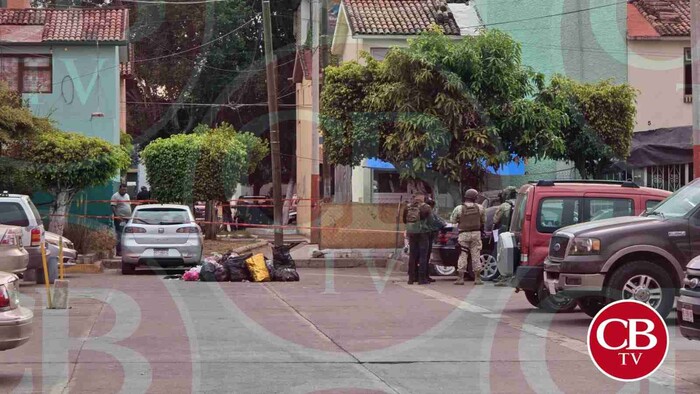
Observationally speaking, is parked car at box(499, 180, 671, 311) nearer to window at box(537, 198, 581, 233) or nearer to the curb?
window at box(537, 198, 581, 233)

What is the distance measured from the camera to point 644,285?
14.5 m

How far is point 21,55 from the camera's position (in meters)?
35.6

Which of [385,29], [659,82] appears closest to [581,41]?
[659,82]

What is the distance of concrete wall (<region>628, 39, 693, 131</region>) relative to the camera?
3262cm

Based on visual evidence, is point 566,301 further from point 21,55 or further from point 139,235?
point 21,55

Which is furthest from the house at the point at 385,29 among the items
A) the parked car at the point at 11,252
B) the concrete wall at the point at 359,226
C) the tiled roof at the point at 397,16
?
the parked car at the point at 11,252

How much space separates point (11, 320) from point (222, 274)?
13.4 m

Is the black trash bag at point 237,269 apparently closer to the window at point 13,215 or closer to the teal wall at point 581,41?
the window at point 13,215

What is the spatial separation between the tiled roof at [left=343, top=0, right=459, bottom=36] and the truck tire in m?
18.3

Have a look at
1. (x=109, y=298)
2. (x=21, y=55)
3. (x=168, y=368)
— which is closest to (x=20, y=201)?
(x=109, y=298)

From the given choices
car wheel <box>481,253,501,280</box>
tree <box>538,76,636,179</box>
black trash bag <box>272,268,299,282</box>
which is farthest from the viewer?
tree <box>538,76,636,179</box>

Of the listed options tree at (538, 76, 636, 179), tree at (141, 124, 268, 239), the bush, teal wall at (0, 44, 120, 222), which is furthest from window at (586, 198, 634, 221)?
tree at (141, 124, 268, 239)

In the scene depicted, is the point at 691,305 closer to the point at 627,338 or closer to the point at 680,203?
the point at 627,338

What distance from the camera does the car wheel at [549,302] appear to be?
16.5 m
